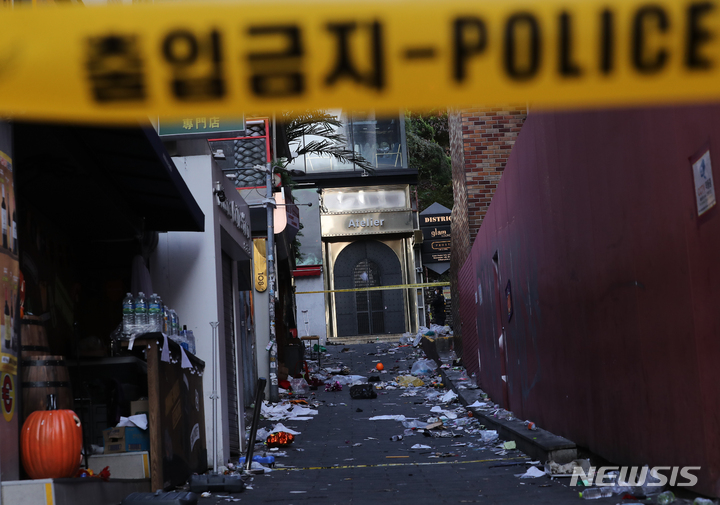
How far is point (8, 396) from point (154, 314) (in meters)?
2.83

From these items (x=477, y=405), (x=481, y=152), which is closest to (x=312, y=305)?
(x=481, y=152)

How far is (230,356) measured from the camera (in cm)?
1157

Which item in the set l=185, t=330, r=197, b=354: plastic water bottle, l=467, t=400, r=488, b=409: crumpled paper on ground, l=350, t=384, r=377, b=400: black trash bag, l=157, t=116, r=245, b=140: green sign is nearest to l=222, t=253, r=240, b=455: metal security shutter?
l=185, t=330, r=197, b=354: plastic water bottle

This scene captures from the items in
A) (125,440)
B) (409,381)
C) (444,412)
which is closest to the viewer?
(125,440)

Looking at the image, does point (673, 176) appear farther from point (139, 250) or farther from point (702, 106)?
point (139, 250)

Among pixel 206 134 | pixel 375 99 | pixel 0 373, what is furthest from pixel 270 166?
pixel 375 99

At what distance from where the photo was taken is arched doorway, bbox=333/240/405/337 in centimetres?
3469

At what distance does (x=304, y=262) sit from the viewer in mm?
33344

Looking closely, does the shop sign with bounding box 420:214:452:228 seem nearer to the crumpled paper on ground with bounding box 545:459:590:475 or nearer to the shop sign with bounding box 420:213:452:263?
the shop sign with bounding box 420:213:452:263

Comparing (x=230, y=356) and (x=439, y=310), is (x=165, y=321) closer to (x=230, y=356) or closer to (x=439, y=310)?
(x=230, y=356)

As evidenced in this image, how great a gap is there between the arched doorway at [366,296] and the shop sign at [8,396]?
1161 inches

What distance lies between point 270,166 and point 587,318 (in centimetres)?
1185

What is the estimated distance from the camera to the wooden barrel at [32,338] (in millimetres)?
5887

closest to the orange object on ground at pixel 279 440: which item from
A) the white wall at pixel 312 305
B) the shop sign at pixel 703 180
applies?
the shop sign at pixel 703 180
